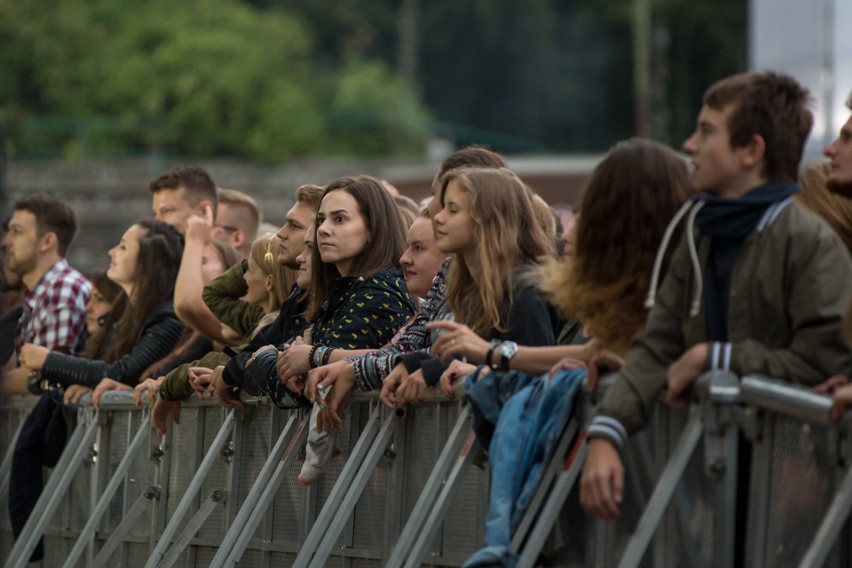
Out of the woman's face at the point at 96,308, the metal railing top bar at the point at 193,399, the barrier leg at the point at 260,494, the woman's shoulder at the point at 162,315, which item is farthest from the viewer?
the woman's face at the point at 96,308

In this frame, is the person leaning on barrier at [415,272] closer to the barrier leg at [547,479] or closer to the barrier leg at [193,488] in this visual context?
the barrier leg at [193,488]

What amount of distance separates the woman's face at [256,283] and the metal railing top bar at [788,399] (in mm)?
4789

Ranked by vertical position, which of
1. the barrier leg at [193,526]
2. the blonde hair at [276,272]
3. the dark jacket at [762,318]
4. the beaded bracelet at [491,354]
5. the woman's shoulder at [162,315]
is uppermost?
the dark jacket at [762,318]

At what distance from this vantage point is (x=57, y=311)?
11984 mm

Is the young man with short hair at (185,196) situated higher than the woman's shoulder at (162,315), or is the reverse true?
the young man with short hair at (185,196)

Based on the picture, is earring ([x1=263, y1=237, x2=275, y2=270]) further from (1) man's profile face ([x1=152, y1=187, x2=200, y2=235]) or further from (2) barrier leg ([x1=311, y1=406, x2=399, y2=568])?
(2) barrier leg ([x1=311, y1=406, x2=399, y2=568])

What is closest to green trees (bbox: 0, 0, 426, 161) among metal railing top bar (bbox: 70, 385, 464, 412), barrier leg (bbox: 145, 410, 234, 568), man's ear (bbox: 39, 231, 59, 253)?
man's ear (bbox: 39, 231, 59, 253)

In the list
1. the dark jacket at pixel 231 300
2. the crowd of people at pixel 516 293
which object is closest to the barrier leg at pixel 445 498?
the crowd of people at pixel 516 293

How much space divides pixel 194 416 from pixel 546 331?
129 inches

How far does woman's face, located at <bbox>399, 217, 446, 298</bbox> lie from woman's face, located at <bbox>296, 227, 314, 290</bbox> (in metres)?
0.69

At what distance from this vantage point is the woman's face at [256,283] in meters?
9.38

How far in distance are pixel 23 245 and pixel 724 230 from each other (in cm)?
833

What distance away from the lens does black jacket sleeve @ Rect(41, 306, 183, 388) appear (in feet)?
34.5

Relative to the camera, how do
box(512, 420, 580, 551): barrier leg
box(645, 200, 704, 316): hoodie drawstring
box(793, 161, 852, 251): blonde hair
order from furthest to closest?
box(793, 161, 852, 251): blonde hair < box(512, 420, 580, 551): barrier leg < box(645, 200, 704, 316): hoodie drawstring
